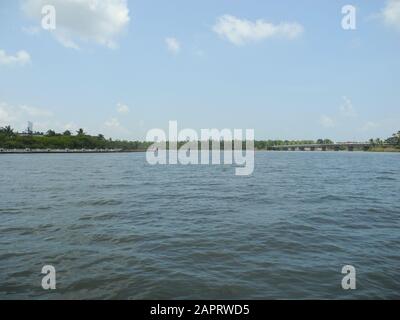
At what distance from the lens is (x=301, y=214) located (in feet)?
70.2

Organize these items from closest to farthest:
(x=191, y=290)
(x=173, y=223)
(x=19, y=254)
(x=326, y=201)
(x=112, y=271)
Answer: (x=191, y=290) → (x=112, y=271) → (x=19, y=254) → (x=173, y=223) → (x=326, y=201)

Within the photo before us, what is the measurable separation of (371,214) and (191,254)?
13537mm

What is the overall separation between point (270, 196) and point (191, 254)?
636 inches

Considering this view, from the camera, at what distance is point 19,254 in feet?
44.3

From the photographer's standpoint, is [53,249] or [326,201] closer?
[53,249]

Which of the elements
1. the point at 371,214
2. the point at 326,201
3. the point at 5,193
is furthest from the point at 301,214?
the point at 5,193

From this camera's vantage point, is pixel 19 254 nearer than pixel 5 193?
Yes
